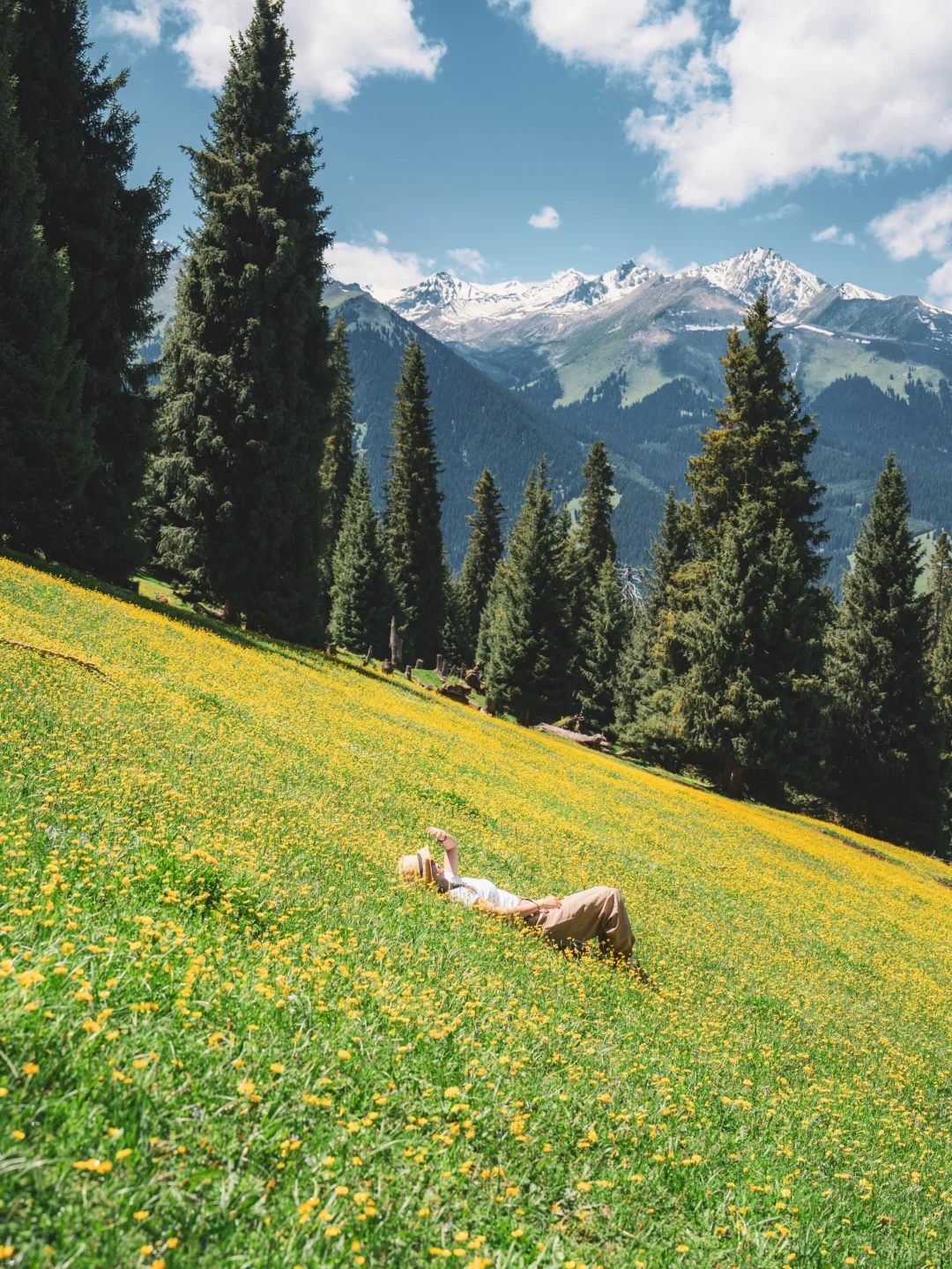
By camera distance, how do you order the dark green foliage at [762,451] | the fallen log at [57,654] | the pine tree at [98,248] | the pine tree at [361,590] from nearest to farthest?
the fallen log at [57,654], the pine tree at [98,248], the dark green foliage at [762,451], the pine tree at [361,590]

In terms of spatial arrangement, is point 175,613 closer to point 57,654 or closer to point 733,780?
point 57,654

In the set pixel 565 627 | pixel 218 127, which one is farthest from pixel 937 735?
pixel 218 127

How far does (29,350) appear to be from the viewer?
19.0 m

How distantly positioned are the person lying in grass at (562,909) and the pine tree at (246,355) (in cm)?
2202

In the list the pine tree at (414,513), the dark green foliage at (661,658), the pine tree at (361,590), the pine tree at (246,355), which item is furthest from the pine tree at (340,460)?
the pine tree at (246,355)

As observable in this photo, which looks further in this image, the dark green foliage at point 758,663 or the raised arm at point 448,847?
the dark green foliage at point 758,663

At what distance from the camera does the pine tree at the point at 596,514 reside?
6372 cm

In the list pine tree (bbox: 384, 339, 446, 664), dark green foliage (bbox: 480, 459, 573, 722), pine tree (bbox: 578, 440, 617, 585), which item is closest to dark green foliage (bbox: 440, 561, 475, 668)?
pine tree (bbox: 384, 339, 446, 664)

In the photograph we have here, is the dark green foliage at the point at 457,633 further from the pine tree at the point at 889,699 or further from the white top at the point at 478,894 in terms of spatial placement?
the white top at the point at 478,894

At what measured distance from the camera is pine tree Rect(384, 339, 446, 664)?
59.1m

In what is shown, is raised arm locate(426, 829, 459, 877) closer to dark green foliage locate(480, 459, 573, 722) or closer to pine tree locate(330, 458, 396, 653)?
dark green foliage locate(480, 459, 573, 722)

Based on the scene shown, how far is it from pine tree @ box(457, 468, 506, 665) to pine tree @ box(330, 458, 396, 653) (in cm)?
1838

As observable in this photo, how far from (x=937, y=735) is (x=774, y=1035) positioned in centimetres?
4333

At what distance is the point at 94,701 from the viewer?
9.31 m
